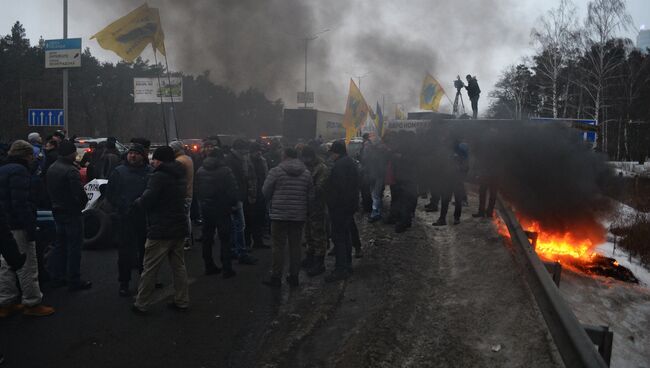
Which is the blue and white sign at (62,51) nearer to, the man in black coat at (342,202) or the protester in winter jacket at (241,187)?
the protester in winter jacket at (241,187)

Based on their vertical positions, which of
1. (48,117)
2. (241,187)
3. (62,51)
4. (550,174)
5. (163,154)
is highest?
(62,51)

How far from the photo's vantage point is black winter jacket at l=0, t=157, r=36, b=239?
5.28m

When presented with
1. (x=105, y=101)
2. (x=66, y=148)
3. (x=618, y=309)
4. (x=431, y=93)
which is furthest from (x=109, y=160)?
(x=105, y=101)

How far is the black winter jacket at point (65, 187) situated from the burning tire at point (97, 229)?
241cm

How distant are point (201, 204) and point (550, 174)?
575 cm

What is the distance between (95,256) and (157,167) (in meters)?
3.34

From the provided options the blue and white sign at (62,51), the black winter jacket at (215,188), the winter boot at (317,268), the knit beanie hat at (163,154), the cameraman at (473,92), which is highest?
the blue and white sign at (62,51)

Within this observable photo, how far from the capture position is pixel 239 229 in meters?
7.93

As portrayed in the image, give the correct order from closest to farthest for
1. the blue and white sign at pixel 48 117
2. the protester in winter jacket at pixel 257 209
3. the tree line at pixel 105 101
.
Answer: the protester in winter jacket at pixel 257 209
the blue and white sign at pixel 48 117
the tree line at pixel 105 101

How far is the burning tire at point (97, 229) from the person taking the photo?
850 centimetres

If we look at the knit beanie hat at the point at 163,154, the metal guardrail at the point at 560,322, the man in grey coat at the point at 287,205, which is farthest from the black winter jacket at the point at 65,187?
the metal guardrail at the point at 560,322

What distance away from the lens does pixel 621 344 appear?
5086 millimetres

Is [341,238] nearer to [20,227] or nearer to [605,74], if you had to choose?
[20,227]

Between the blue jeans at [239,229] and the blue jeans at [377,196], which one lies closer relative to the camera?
the blue jeans at [239,229]
